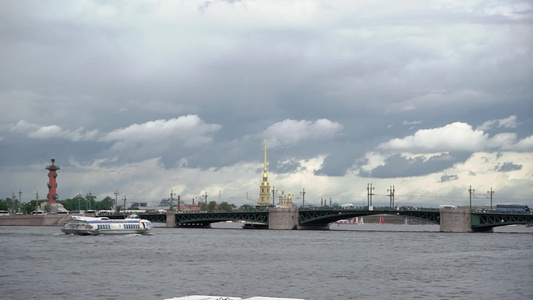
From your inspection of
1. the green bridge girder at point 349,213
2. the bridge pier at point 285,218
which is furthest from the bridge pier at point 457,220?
the bridge pier at point 285,218

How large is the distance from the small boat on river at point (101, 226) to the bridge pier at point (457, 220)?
52368 mm

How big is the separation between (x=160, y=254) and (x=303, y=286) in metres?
30.3

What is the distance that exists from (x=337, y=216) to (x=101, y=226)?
46.8m

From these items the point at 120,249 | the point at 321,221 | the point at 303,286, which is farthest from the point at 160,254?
the point at 321,221

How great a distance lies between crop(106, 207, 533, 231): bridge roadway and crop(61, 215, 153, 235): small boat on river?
3261cm

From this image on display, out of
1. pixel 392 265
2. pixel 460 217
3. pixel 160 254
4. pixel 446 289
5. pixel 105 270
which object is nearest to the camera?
pixel 446 289

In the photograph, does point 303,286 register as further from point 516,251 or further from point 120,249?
point 516,251

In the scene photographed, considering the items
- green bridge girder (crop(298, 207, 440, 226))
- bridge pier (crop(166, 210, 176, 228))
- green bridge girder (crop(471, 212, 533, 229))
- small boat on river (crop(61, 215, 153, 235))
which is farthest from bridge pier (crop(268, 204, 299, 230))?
green bridge girder (crop(471, 212, 533, 229))

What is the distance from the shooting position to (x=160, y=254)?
73.9m

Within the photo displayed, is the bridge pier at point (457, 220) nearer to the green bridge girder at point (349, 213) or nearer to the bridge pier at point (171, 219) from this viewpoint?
the green bridge girder at point (349, 213)

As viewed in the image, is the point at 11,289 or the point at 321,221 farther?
the point at 321,221

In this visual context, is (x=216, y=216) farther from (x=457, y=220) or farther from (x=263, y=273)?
(x=263, y=273)

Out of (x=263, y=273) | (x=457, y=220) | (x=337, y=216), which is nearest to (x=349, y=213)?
(x=337, y=216)

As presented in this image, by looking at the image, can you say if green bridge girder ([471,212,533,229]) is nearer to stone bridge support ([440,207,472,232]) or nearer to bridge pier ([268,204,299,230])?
stone bridge support ([440,207,472,232])
